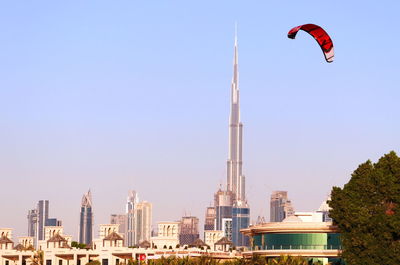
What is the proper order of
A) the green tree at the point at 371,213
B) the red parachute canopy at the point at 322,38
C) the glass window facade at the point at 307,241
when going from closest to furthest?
1. the red parachute canopy at the point at 322,38
2. the green tree at the point at 371,213
3. the glass window facade at the point at 307,241

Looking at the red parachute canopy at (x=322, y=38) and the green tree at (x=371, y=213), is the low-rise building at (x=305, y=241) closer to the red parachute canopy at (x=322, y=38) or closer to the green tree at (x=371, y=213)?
the green tree at (x=371, y=213)

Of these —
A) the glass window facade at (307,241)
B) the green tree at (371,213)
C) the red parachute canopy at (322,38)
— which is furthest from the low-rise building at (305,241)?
the red parachute canopy at (322,38)

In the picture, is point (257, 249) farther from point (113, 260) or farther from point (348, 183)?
point (113, 260)

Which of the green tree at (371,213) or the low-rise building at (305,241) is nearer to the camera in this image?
the green tree at (371,213)

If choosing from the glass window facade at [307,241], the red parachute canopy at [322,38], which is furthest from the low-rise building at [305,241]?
the red parachute canopy at [322,38]

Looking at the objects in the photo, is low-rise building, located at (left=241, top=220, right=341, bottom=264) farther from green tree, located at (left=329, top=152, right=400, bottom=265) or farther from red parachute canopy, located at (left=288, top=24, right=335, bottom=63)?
red parachute canopy, located at (left=288, top=24, right=335, bottom=63)

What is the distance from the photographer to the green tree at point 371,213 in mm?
131875

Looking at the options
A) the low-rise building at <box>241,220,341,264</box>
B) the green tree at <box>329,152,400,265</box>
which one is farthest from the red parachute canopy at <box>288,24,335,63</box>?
the low-rise building at <box>241,220,341,264</box>

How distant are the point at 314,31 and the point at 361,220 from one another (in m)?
31.1

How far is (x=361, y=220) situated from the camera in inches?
5295

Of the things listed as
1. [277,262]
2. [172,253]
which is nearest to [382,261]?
[277,262]

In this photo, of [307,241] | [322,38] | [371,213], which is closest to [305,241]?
[307,241]

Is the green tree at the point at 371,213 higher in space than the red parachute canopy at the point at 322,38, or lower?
lower

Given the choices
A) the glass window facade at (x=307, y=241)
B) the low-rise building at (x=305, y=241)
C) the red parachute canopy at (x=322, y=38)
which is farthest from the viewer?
the glass window facade at (x=307, y=241)
